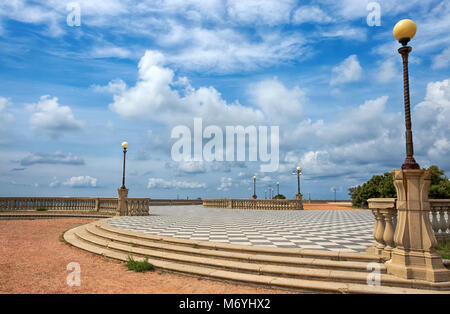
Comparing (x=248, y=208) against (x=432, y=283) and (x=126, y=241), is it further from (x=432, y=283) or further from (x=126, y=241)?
(x=432, y=283)

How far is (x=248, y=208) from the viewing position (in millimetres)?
29422

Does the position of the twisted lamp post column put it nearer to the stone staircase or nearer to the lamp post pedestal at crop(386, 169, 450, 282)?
the lamp post pedestal at crop(386, 169, 450, 282)

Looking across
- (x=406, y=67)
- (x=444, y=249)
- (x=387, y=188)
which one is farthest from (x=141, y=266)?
(x=387, y=188)

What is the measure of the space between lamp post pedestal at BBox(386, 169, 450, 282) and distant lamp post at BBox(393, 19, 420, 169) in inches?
11.1

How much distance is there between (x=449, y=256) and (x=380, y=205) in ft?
7.24

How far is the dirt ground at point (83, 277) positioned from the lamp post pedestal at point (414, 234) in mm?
A: 2701

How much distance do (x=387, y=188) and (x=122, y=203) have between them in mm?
31577

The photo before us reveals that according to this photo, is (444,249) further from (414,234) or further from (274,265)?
(274,265)


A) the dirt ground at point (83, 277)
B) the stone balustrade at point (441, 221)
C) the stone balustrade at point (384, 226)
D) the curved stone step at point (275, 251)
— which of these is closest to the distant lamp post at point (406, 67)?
the stone balustrade at point (384, 226)

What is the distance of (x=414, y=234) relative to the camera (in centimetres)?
566

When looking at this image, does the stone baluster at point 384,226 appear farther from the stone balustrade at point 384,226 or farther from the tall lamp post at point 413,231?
the tall lamp post at point 413,231
